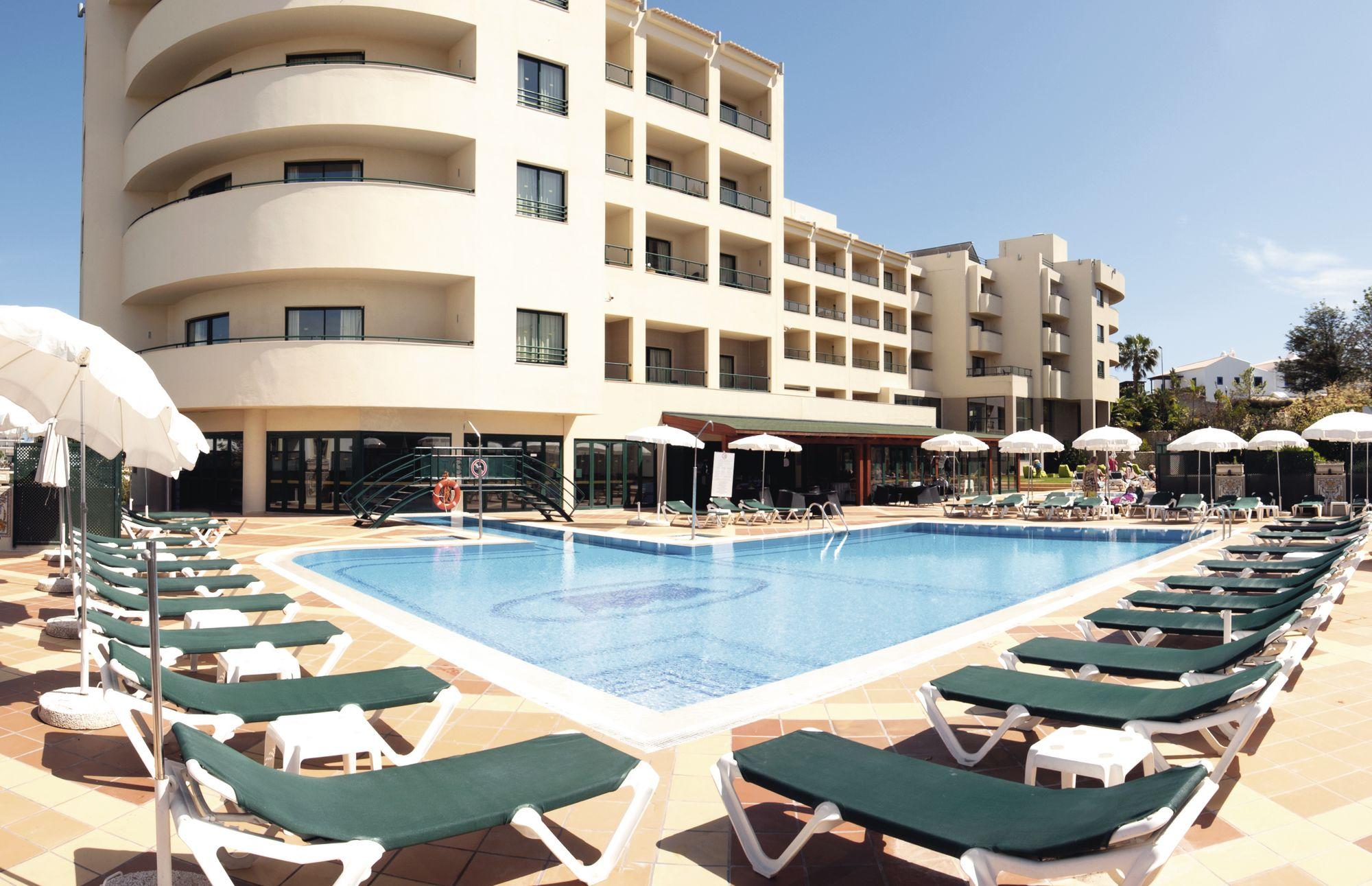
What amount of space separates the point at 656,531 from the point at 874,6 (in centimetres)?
1256

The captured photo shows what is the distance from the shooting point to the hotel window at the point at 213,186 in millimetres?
22859

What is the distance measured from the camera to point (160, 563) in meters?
8.69

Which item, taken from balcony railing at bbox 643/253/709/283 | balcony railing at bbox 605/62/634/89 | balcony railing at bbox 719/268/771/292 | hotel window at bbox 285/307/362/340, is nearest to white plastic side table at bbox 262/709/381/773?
hotel window at bbox 285/307/362/340

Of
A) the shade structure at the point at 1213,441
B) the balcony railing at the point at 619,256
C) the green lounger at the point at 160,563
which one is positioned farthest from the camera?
the balcony railing at the point at 619,256

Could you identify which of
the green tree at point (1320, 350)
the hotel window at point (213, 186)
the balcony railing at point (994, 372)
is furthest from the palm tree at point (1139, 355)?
the hotel window at point (213, 186)

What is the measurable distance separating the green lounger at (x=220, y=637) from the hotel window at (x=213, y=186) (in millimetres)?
21190

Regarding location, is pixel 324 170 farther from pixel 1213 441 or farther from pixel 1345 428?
pixel 1345 428

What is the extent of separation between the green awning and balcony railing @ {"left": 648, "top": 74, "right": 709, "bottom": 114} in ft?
34.1

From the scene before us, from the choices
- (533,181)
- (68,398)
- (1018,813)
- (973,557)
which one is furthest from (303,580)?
(533,181)

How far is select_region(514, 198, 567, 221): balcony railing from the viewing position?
22.3m

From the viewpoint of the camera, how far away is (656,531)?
18297 millimetres

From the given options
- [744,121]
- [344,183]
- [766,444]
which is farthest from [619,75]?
[766,444]

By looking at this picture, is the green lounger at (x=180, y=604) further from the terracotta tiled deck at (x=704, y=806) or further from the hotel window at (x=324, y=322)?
the hotel window at (x=324, y=322)

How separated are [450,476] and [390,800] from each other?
1906 cm
